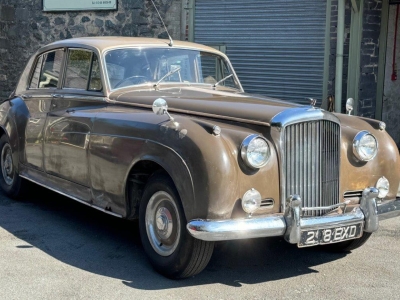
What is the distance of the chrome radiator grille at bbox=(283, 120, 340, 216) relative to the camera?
4453 millimetres

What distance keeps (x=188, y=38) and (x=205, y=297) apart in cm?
823

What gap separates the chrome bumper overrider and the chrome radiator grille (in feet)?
0.65

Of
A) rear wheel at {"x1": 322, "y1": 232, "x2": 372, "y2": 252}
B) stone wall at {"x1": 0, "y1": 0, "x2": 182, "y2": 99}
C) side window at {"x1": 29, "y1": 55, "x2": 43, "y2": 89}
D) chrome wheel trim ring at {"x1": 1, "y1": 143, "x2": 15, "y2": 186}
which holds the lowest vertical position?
rear wheel at {"x1": 322, "y1": 232, "x2": 372, "y2": 252}

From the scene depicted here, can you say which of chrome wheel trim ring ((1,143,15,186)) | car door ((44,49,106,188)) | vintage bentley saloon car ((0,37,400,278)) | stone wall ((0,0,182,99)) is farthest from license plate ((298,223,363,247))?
stone wall ((0,0,182,99))

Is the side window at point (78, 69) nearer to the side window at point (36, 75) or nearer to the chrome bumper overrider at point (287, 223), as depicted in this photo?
the side window at point (36, 75)

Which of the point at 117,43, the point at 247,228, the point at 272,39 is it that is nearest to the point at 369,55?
the point at 272,39

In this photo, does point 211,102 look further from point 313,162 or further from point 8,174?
point 8,174

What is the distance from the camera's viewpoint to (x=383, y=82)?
394 inches

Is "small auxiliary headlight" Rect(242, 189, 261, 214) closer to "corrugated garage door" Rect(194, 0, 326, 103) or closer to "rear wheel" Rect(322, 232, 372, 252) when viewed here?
"rear wheel" Rect(322, 232, 372, 252)

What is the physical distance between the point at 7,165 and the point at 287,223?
158 inches

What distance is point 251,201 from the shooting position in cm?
423

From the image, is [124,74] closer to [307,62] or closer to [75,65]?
[75,65]

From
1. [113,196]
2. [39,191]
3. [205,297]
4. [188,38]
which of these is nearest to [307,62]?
[188,38]

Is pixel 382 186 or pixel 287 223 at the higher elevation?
pixel 382 186
